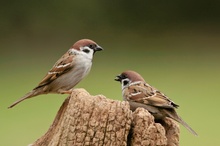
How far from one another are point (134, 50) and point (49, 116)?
7.42 m

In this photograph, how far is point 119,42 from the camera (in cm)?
2006

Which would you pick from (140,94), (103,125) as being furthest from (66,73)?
(103,125)

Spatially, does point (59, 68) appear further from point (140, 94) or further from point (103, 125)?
point (103, 125)

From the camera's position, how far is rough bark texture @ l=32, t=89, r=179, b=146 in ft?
11.9

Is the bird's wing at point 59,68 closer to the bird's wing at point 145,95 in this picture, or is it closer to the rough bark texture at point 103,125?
the bird's wing at point 145,95

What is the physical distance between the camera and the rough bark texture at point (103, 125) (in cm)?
364

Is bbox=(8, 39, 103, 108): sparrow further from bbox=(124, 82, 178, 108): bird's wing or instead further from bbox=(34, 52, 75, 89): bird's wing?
bbox=(124, 82, 178, 108): bird's wing

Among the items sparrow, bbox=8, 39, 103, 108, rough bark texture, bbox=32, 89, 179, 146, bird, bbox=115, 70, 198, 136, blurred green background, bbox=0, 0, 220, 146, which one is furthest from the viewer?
blurred green background, bbox=0, 0, 220, 146

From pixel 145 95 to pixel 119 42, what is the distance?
14.9m

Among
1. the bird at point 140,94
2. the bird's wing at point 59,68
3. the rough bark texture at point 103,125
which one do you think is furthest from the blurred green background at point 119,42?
the rough bark texture at point 103,125

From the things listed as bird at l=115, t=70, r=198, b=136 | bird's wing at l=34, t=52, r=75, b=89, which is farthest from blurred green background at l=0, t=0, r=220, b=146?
bird at l=115, t=70, r=198, b=136

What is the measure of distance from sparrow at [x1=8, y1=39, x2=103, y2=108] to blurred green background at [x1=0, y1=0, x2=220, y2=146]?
7955 mm

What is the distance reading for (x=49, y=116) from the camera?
1225 cm

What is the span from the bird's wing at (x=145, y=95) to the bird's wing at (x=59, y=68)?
0.67 m
